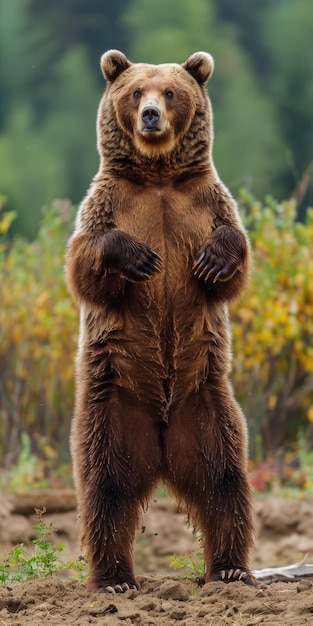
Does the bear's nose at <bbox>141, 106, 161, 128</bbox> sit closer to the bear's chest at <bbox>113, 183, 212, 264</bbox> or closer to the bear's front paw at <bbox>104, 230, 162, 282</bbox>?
the bear's chest at <bbox>113, 183, 212, 264</bbox>

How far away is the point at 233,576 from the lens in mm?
4359

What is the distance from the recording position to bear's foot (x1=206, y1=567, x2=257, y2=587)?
14.3 feet

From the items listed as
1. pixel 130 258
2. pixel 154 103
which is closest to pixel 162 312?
pixel 130 258

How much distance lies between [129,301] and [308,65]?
8218mm

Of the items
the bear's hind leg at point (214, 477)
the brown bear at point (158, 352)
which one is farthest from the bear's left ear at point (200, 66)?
the bear's hind leg at point (214, 477)

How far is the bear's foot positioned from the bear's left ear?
2.03 metres

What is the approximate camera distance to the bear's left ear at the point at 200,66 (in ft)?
15.5

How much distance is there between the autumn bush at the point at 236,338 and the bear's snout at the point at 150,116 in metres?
4.39

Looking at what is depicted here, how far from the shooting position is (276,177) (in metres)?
11.5

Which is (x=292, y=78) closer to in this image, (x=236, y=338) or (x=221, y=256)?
(x=236, y=338)

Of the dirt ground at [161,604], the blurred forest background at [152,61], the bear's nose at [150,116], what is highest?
the blurred forest background at [152,61]

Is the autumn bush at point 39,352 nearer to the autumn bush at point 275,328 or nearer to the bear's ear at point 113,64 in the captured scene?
the autumn bush at point 275,328

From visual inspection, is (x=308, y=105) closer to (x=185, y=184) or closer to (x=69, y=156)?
(x=69, y=156)

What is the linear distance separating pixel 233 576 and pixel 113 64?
2162mm
